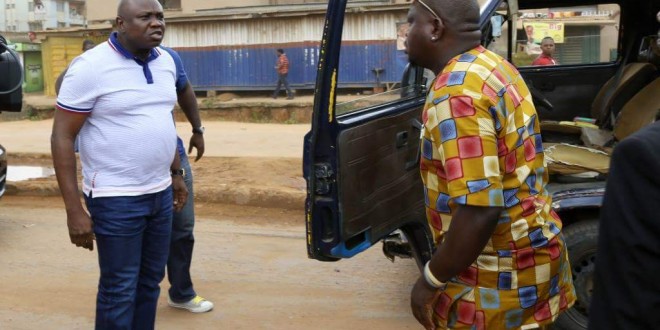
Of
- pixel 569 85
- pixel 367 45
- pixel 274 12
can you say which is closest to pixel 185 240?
pixel 569 85

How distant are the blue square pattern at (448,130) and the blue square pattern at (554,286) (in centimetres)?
62

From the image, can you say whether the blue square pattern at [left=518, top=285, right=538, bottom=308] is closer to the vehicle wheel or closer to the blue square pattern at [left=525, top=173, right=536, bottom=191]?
the blue square pattern at [left=525, top=173, right=536, bottom=191]

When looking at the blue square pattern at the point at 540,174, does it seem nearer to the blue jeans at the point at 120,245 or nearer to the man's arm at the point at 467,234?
the man's arm at the point at 467,234

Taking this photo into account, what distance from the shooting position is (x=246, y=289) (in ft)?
16.7

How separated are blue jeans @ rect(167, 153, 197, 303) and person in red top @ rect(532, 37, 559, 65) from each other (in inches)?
122

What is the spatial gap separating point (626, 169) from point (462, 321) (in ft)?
3.93

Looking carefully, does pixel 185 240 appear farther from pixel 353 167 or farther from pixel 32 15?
pixel 32 15

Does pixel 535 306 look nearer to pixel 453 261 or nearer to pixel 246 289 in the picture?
pixel 453 261

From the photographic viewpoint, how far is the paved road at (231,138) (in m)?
12.4

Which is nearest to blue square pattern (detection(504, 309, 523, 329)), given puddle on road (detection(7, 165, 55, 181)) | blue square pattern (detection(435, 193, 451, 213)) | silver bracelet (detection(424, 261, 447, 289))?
silver bracelet (detection(424, 261, 447, 289))

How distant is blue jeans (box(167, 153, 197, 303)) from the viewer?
14.4 ft

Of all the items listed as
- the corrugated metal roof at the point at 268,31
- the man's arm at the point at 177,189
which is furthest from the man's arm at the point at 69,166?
the corrugated metal roof at the point at 268,31

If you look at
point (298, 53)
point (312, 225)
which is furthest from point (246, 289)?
point (298, 53)

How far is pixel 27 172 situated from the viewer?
10594 mm
